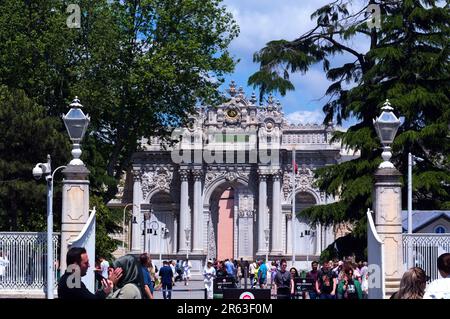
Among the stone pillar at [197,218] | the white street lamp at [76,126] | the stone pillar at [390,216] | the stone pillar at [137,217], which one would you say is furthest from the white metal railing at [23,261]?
the stone pillar at [197,218]

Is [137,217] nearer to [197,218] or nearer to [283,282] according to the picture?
[197,218]

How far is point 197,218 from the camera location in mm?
66125

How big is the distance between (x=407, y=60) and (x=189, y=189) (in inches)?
1358

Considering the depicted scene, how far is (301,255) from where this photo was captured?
64812 millimetres

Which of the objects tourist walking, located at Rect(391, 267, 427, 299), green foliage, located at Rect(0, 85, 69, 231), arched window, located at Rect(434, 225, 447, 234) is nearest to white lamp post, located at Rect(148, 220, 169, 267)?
green foliage, located at Rect(0, 85, 69, 231)

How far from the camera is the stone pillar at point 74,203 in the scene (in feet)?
67.9

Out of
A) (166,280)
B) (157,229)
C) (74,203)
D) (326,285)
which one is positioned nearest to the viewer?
(74,203)

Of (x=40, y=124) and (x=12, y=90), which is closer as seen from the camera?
(x=40, y=124)

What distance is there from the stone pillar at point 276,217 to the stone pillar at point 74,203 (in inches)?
1768

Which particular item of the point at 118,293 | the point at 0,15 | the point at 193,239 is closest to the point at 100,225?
the point at 0,15

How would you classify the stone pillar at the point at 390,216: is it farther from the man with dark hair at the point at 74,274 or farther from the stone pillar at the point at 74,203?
the man with dark hair at the point at 74,274

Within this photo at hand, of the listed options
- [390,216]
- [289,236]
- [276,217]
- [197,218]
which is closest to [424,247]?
[390,216]

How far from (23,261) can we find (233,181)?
4446cm
